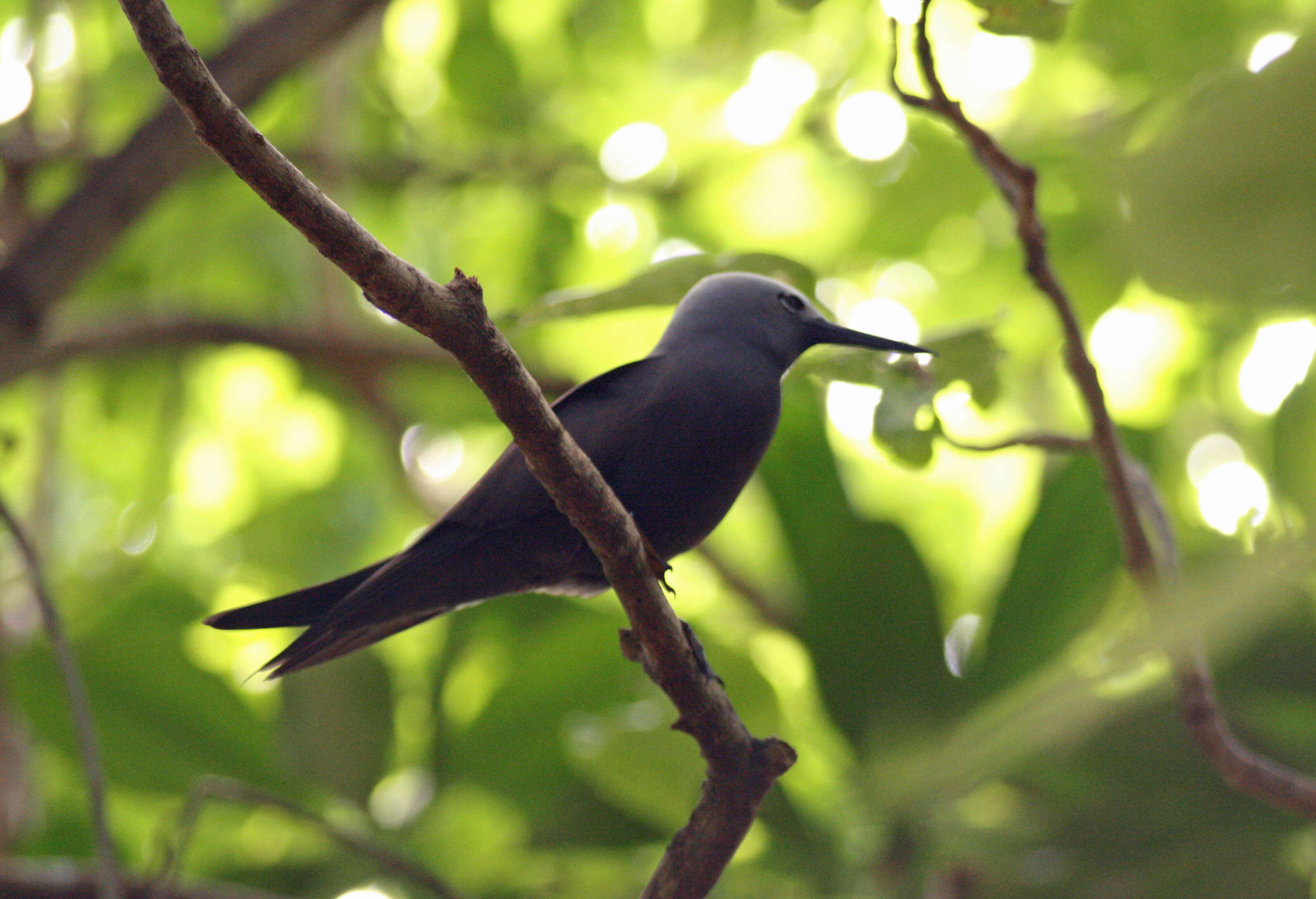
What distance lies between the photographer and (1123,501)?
227cm

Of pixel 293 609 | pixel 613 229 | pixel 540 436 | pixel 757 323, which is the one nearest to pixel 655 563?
pixel 540 436

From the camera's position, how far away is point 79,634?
11.6ft

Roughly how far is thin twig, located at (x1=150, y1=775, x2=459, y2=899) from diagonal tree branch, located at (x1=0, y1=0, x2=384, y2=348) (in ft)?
4.98

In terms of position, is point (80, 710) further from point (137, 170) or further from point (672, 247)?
point (672, 247)

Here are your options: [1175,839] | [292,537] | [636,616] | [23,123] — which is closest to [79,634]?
[292,537]

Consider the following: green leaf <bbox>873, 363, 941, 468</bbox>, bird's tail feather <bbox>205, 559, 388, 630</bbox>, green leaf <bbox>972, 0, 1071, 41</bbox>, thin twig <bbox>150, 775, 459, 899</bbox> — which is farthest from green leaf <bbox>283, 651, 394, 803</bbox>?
green leaf <bbox>972, 0, 1071, 41</bbox>

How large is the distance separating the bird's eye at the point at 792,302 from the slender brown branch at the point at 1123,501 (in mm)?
440

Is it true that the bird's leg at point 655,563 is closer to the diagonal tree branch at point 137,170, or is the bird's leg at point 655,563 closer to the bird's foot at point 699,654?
the bird's foot at point 699,654

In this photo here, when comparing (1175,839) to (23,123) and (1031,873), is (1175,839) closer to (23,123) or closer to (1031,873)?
(1031,873)

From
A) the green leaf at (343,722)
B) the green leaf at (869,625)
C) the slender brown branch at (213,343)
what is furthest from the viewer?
the slender brown branch at (213,343)

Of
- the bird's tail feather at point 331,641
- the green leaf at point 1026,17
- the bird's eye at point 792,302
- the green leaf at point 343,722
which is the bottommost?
the bird's tail feather at point 331,641

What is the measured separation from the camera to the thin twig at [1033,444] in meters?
2.26

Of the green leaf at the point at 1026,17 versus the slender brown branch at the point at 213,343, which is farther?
the slender brown branch at the point at 213,343

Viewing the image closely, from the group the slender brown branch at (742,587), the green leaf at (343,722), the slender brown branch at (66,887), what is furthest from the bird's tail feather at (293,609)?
the slender brown branch at (742,587)
